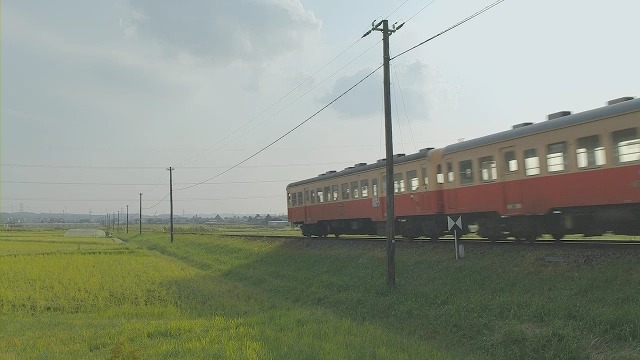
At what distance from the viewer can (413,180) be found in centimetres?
2066

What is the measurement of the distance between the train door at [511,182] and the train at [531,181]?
0.10 feet

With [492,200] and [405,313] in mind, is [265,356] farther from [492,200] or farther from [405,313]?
[492,200]

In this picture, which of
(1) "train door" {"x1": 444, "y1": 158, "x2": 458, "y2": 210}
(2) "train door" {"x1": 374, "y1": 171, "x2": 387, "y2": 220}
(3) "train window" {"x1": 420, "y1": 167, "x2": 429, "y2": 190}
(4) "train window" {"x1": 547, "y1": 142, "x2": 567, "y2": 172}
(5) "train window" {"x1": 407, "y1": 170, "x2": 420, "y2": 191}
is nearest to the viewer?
(4) "train window" {"x1": 547, "y1": 142, "x2": 567, "y2": 172}

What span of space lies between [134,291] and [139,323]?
654 cm

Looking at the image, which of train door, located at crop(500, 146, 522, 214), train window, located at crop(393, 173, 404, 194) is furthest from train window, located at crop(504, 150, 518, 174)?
train window, located at crop(393, 173, 404, 194)

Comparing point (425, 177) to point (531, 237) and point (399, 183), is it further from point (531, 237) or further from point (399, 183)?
point (531, 237)

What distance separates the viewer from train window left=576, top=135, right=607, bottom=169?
41.8 feet

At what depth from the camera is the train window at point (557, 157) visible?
544 inches

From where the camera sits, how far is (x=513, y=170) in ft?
51.4

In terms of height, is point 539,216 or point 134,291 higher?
point 539,216

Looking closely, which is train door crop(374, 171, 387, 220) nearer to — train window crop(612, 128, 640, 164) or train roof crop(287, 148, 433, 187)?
train roof crop(287, 148, 433, 187)

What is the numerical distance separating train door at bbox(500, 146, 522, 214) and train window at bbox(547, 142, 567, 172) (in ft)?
4.04

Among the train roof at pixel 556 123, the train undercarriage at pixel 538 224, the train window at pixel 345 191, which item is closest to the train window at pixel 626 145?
the train roof at pixel 556 123

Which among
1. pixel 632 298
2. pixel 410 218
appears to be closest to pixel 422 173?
pixel 410 218
